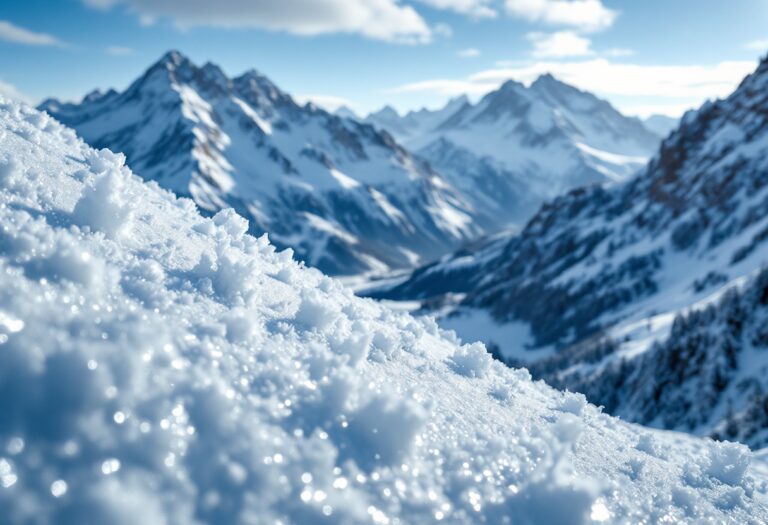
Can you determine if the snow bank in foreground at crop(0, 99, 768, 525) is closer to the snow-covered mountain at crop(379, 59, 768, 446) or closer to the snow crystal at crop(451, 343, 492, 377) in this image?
the snow crystal at crop(451, 343, 492, 377)

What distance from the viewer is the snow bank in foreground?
4.45 metres

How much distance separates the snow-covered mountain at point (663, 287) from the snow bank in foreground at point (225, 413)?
39.7 m

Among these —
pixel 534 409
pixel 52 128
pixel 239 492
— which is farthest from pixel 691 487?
pixel 52 128

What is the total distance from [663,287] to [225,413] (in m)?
145

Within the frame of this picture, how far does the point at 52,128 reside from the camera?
10.9 m

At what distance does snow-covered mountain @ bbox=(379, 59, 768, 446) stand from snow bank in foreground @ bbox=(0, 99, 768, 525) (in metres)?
39.7

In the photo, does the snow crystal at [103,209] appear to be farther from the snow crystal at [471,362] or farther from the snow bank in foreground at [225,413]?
the snow crystal at [471,362]

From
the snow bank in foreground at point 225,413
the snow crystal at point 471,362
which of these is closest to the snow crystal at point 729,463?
the snow bank in foreground at point 225,413

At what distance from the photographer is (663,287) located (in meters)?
133

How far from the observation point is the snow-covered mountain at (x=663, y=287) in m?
58.2

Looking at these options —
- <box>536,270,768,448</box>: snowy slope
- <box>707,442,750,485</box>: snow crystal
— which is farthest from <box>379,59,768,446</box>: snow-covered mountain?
<box>707,442,750,485</box>: snow crystal

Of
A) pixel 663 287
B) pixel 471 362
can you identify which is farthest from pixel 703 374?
pixel 663 287

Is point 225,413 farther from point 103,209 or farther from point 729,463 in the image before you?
point 729,463

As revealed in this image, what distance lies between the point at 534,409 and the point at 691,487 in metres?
2.42
